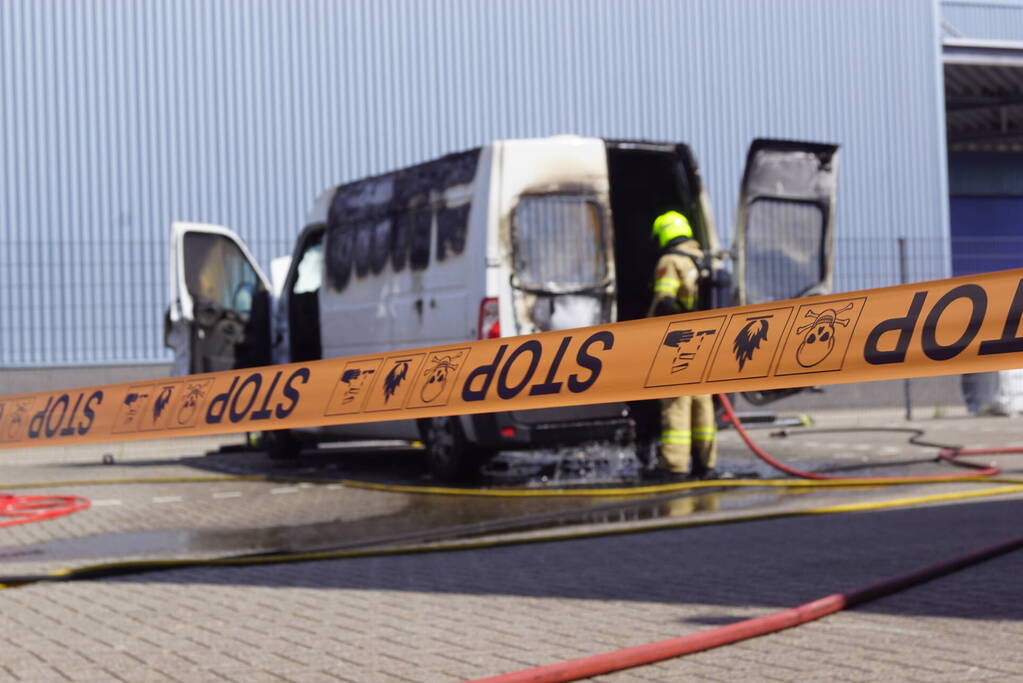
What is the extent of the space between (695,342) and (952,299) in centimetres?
72

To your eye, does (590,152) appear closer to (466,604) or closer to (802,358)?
(466,604)

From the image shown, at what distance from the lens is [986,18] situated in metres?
26.0

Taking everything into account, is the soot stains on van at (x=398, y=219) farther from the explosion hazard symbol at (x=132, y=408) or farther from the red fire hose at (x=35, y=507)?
the explosion hazard symbol at (x=132, y=408)

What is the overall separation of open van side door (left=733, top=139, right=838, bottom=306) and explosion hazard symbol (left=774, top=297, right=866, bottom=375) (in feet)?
18.4

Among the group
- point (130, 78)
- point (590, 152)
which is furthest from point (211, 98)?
point (590, 152)

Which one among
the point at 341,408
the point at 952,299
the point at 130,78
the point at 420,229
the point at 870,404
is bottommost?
the point at 870,404

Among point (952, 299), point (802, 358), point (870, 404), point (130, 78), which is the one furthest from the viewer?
point (130, 78)

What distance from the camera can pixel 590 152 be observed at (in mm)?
8867

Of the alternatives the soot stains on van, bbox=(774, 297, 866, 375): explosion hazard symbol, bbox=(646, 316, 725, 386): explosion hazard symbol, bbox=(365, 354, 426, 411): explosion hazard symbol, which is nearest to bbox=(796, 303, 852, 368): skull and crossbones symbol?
bbox=(774, 297, 866, 375): explosion hazard symbol

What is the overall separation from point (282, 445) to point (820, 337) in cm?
902

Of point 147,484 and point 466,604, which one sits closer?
point 466,604

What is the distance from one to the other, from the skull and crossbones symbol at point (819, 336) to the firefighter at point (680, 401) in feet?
17.2

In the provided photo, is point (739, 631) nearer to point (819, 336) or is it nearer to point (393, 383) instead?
point (819, 336)

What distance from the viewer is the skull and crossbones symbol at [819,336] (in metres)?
3.23
